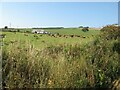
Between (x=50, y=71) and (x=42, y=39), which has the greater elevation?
(x=50, y=71)

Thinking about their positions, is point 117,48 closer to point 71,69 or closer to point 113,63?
point 113,63

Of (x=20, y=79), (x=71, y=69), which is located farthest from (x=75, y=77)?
(x=20, y=79)

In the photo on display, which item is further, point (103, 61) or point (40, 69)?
point (103, 61)

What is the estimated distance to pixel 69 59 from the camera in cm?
837

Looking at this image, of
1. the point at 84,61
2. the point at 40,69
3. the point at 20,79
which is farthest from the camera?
the point at 84,61

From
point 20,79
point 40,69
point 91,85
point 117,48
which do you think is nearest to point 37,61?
point 40,69

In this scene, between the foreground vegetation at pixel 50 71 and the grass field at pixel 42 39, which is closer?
the foreground vegetation at pixel 50 71

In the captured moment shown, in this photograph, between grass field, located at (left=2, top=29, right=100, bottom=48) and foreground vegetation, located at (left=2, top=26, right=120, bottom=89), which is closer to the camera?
foreground vegetation, located at (left=2, top=26, right=120, bottom=89)

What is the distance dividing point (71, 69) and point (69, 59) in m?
0.93

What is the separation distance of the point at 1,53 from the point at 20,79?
0.97 meters

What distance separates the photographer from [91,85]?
7199 mm

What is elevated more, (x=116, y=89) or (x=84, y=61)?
(x=84, y=61)

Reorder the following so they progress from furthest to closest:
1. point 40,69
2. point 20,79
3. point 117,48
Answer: point 117,48, point 40,69, point 20,79

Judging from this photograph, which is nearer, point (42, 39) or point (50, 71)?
point (50, 71)
